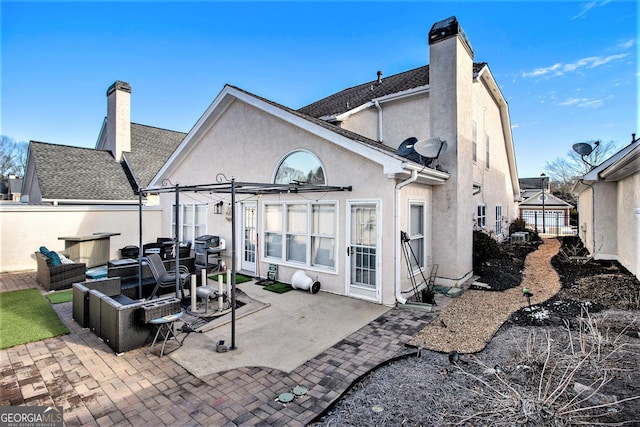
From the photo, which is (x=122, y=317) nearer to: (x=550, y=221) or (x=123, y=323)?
(x=123, y=323)

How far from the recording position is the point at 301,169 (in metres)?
8.97

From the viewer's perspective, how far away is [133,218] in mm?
13922

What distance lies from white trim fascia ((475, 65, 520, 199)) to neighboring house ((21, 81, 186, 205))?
16.6 m

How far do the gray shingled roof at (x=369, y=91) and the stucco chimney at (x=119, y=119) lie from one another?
454 inches

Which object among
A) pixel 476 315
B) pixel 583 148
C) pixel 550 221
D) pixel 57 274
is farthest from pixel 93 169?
pixel 550 221

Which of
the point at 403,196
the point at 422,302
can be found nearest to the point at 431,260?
the point at 422,302

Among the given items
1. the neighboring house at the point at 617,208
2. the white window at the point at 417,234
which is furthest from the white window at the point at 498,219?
the white window at the point at 417,234

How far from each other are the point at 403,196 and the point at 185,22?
32.1 ft

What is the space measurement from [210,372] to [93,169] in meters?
17.3

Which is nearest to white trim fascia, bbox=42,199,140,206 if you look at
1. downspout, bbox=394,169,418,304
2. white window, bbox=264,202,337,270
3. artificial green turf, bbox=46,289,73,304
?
artificial green turf, bbox=46,289,73,304

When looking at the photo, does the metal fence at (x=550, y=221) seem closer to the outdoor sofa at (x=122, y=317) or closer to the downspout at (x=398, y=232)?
the downspout at (x=398, y=232)

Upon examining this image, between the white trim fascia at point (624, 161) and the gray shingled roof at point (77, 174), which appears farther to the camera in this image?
the gray shingled roof at point (77, 174)

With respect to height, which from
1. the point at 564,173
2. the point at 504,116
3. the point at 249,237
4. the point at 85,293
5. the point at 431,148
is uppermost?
the point at 564,173

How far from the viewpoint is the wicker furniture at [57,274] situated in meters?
8.41
